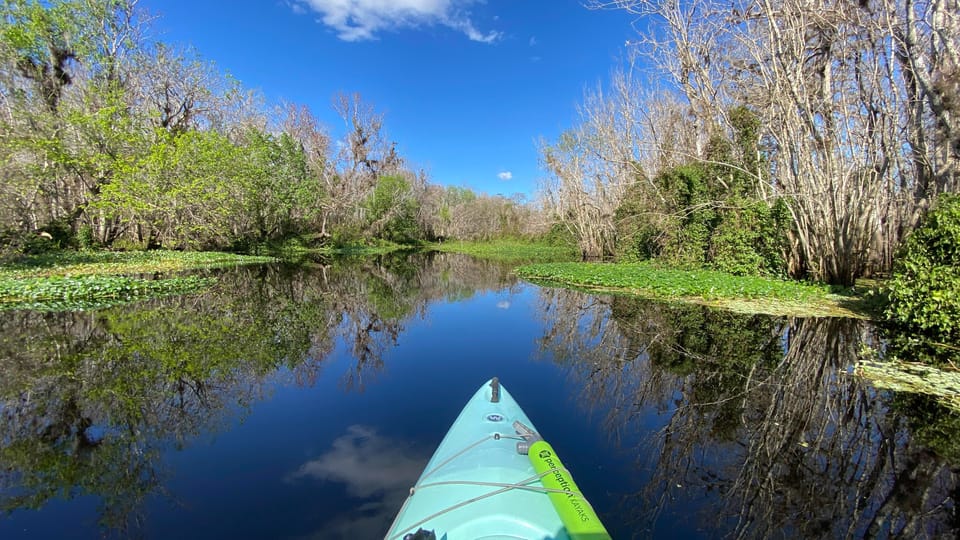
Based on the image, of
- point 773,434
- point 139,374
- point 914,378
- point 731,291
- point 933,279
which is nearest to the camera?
point 773,434

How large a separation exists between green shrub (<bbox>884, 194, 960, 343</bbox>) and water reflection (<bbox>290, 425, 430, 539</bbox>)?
304 inches

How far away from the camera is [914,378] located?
16.1 feet

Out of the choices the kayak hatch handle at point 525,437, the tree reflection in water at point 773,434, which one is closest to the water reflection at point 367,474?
the kayak hatch handle at point 525,437

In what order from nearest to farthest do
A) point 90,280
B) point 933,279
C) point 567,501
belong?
point 567,501 → point 933,279 → point 90,280

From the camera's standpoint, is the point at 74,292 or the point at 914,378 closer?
the point at 914,378

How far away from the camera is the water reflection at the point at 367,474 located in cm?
284

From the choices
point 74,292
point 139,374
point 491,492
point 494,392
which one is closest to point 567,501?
point 491,492

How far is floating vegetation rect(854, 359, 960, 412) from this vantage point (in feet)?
14.7

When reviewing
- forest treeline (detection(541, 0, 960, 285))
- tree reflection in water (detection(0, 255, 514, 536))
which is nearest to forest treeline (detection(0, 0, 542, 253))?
tree reflection in water (detection(0, 255, 514, 536))

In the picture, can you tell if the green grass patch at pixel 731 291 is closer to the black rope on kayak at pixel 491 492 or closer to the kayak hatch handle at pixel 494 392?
the kayak hatch handle at pixel 494 392

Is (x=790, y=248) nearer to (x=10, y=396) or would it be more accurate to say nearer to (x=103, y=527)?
(x=103, y=527)

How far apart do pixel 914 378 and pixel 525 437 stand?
5332 millimetres

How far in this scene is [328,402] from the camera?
498 centimetres

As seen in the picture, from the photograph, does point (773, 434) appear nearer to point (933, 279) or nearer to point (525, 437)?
point (525, 437)
